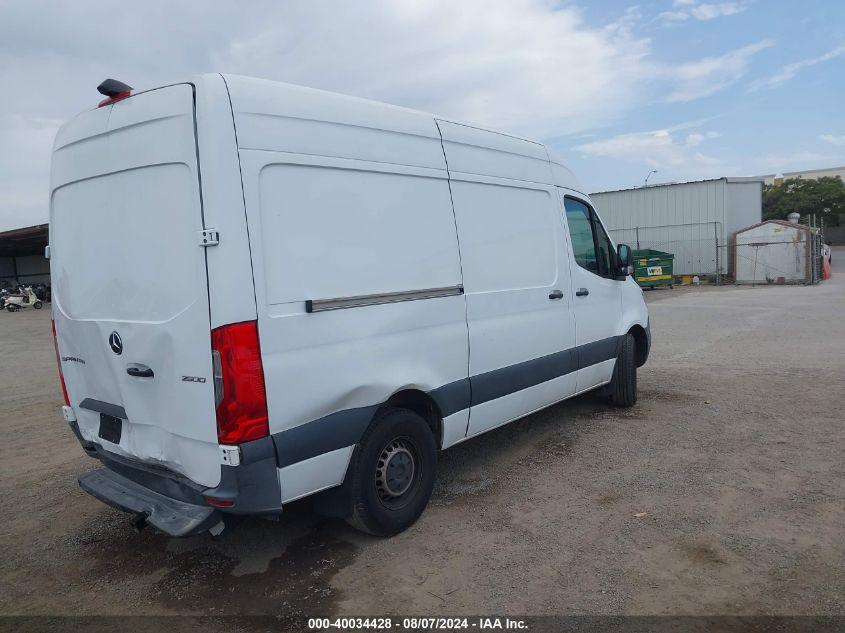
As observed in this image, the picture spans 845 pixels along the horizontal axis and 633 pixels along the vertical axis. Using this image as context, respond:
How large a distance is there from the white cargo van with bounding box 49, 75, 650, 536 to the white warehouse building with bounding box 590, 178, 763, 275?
2668 cm

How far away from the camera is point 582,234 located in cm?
592

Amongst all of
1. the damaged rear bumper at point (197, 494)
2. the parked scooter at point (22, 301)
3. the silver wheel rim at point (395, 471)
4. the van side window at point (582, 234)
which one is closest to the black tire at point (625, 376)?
the van side window at point (582, 234)

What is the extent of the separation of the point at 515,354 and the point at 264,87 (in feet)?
8.62

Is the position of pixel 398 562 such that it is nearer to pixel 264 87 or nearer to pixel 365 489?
pixel 365 489

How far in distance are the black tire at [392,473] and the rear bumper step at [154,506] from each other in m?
0.82

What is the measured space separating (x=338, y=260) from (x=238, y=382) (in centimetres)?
89

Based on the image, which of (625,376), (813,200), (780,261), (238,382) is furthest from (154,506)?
(813,200)

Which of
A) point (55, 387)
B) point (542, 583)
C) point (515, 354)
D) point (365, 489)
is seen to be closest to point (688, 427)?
point (515, 354)

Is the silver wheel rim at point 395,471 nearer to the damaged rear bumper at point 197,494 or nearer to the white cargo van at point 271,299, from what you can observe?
the white cargo van at point 271,299

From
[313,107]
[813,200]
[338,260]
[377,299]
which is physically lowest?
[377,299]

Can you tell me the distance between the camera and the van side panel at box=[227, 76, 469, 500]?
3.21 meters

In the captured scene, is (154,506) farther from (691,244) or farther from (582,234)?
(691,244)

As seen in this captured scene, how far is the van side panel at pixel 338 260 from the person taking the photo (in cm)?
321

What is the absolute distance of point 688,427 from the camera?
599 centimetres
